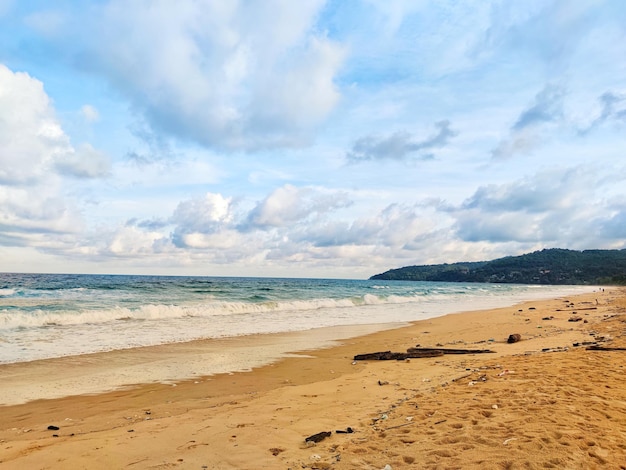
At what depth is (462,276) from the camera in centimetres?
16275

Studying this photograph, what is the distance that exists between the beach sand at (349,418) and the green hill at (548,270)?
395 feet

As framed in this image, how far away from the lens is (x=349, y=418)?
6.05 meters

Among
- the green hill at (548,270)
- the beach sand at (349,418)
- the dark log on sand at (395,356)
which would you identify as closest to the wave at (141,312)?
the beach sand at (349,418)

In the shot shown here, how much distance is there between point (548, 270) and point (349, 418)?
15728 centimetres

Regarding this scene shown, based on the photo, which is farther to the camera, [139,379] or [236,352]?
[236,352]

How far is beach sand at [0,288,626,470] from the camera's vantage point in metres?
4.48

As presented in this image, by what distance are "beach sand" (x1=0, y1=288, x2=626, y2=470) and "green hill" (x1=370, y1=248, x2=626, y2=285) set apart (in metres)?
120

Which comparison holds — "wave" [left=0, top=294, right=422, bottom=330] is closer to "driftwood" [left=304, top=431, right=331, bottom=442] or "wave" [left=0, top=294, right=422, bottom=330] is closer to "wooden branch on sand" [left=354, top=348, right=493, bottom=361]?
"wooden branch on sand" [left=354, top=348, right=493, bottom=361]

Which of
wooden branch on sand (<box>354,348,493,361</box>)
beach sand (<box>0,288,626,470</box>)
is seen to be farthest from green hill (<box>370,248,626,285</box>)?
beach sand (<box>0,288,626,470</box>)

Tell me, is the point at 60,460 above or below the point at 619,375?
below

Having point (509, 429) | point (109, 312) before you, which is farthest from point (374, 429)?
point (109, 312)

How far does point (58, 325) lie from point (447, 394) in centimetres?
1900

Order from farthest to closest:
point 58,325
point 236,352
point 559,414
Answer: point 58,325, point 236,352, point 559,414

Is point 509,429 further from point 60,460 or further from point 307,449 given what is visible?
point 60,460
